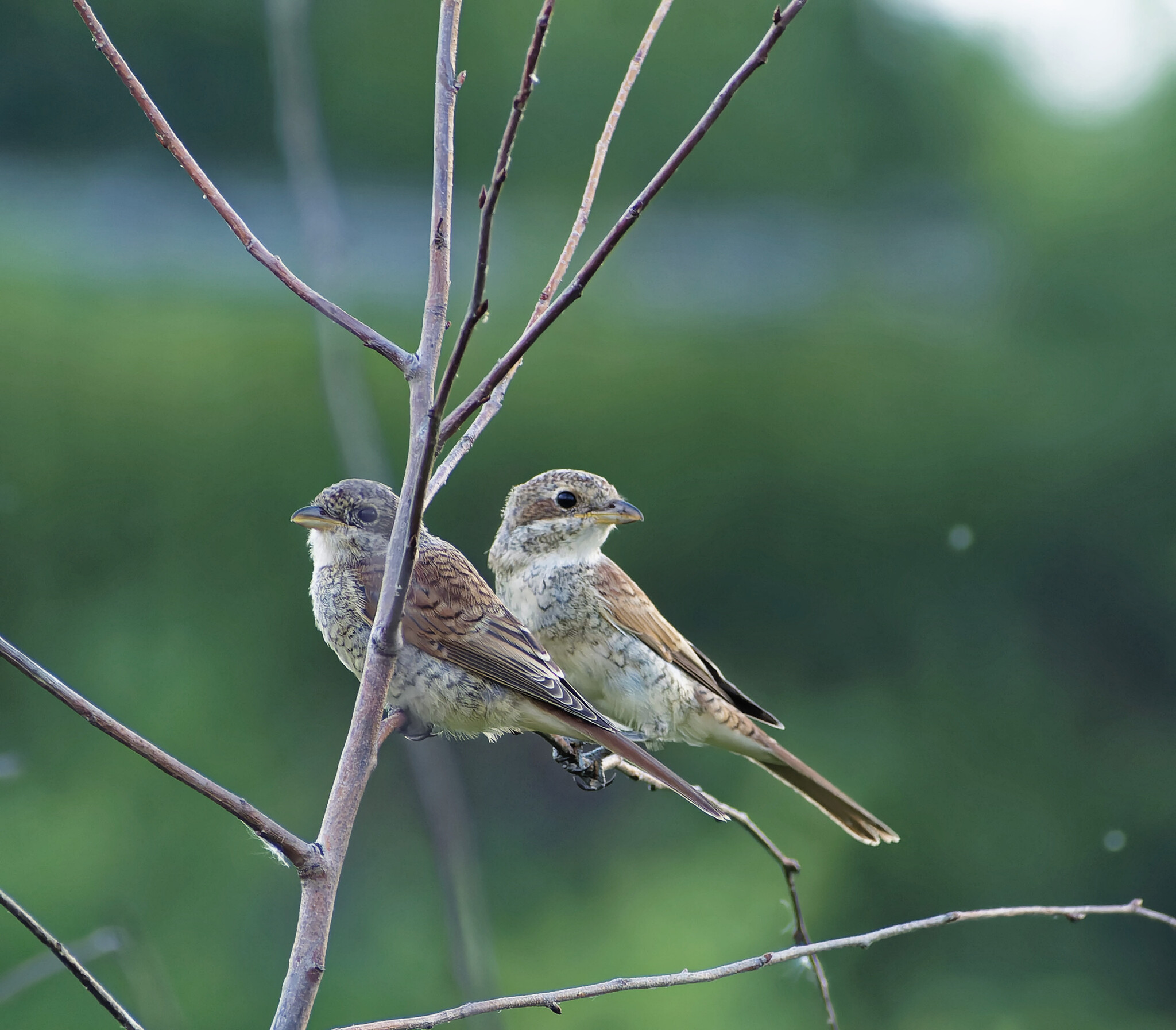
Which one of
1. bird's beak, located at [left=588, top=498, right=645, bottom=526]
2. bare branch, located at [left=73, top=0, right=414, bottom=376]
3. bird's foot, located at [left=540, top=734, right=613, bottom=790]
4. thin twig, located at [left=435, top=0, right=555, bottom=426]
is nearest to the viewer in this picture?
thin twig, located at [left=435, top=0, right=555, bottom=426]

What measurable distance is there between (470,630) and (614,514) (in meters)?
0.36

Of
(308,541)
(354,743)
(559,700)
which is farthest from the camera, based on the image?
(308,541)

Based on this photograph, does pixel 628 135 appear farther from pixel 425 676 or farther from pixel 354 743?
pixel 354 743

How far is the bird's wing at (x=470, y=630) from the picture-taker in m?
1.54

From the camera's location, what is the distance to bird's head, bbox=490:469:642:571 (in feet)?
6.22

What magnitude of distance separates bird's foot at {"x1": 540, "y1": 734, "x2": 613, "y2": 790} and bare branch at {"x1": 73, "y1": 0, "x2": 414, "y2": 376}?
0.71 m

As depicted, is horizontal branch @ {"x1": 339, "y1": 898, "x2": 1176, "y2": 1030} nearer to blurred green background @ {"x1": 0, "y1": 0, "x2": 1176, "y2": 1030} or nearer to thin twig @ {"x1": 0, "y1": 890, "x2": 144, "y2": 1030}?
thin twig @ {"x1": 0, "y1": 890, "x2": 144, "y2": 1030}

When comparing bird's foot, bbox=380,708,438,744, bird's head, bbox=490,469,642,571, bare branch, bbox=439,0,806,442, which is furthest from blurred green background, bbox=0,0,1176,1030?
bare branch, bbox=439,0,806,442

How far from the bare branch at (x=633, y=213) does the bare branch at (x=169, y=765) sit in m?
0.32

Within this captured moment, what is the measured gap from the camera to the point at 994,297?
7.73 m

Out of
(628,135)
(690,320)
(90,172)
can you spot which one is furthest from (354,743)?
(90,172)

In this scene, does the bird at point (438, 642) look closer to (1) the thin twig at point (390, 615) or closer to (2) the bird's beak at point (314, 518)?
(2) the bird's beak at point (314, 518)

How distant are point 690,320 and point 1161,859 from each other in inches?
180

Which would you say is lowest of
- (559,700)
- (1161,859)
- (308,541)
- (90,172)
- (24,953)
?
(24,953)
